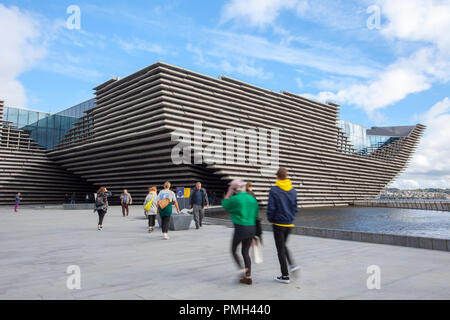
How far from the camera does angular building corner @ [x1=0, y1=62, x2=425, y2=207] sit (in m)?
28.5

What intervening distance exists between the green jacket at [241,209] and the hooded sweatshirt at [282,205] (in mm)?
244

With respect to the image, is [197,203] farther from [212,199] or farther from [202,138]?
[212,199]

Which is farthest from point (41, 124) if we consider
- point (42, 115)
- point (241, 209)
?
point (241, 209)

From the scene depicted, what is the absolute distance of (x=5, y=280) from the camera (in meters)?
4.74

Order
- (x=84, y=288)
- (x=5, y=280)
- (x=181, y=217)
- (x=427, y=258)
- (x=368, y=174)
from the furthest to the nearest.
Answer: (x=368, y=174) → (x=181, y=217) → (x=427, y=258) → (x=5, y=280) → (x=84, y=288)

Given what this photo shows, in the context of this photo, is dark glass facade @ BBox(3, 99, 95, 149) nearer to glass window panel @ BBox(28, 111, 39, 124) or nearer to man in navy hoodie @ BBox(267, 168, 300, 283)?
glass window panel @ BBox(28, 111, 39, 124)

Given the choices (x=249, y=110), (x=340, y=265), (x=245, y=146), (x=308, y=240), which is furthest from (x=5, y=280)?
(x=249, y=110)

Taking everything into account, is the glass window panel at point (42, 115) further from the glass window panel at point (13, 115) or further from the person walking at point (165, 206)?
the person walking at point (165, 206)

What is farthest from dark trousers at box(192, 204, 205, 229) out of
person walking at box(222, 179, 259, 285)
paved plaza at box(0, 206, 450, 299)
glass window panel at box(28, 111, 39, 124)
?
glass window panel at box(28, 111, 39, 124)

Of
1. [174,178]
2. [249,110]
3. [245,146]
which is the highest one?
[249,110]

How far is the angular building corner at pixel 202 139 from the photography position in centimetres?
2855

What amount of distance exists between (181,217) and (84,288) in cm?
726

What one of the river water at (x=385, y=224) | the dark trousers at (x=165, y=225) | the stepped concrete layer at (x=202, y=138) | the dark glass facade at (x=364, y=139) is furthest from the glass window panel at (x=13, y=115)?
the dark glass facade at (x=364, y=139)
